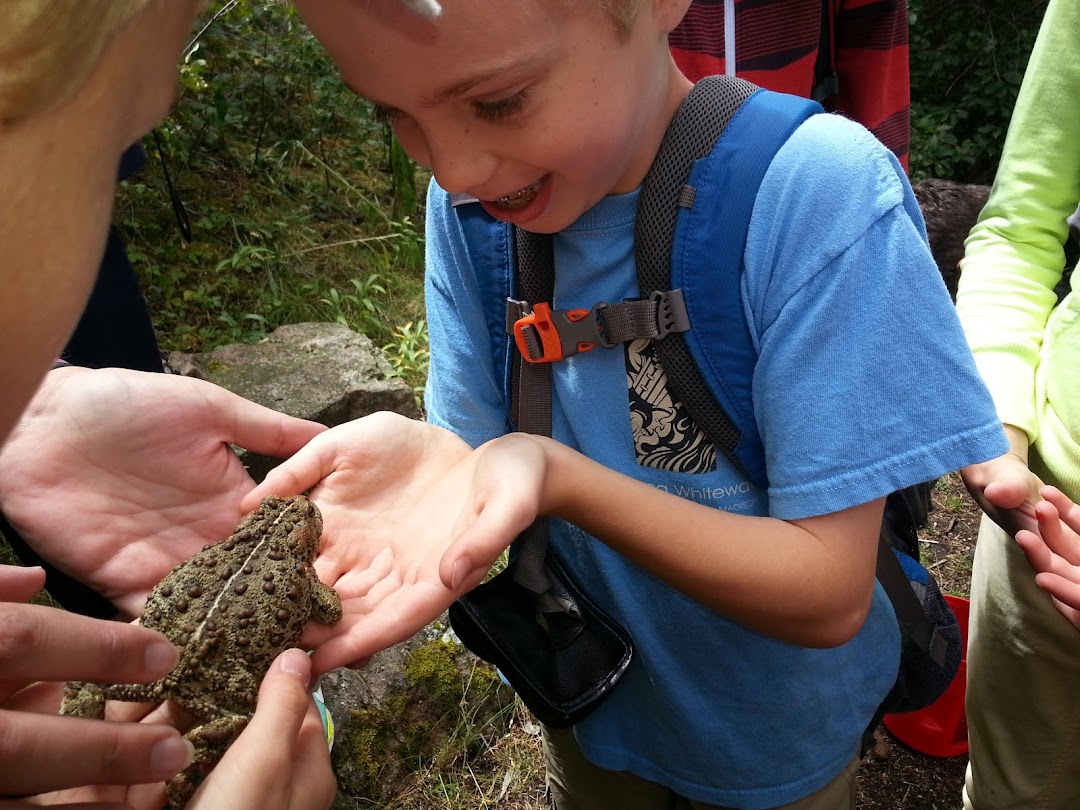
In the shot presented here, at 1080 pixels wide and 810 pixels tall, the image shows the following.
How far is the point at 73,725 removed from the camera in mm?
1296

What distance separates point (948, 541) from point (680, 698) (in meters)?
3.18

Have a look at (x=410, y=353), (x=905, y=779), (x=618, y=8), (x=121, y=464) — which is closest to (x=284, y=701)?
(x=121, y=464)

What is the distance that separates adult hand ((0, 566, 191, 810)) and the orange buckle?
93 cm

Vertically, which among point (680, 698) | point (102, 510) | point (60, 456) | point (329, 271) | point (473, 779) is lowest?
point (473, 779)

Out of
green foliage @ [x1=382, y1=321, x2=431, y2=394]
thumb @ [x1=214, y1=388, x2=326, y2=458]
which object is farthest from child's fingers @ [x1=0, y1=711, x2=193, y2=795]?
green foliage @ [x1=382, y1=321, x2=431, y2=394]

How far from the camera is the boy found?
1.38 metres

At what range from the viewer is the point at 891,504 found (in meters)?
2.14

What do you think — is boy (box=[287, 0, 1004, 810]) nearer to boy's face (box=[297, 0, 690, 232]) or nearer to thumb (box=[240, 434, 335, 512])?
boy's face (box=[297, 0, 690, 232])

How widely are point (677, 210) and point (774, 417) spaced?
0.44m

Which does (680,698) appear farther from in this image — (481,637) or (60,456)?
(60,456)

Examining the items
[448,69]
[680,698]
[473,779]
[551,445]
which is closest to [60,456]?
[551,445]

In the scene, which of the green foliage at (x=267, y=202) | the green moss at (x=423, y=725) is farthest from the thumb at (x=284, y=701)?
the green foliage at (x=267, y=202)

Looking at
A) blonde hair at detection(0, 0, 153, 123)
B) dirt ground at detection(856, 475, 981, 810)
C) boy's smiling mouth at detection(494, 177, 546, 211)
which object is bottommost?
dirt ground at detection(856, 475, 981, 810)

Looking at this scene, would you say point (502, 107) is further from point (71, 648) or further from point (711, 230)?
point (71, 648)
